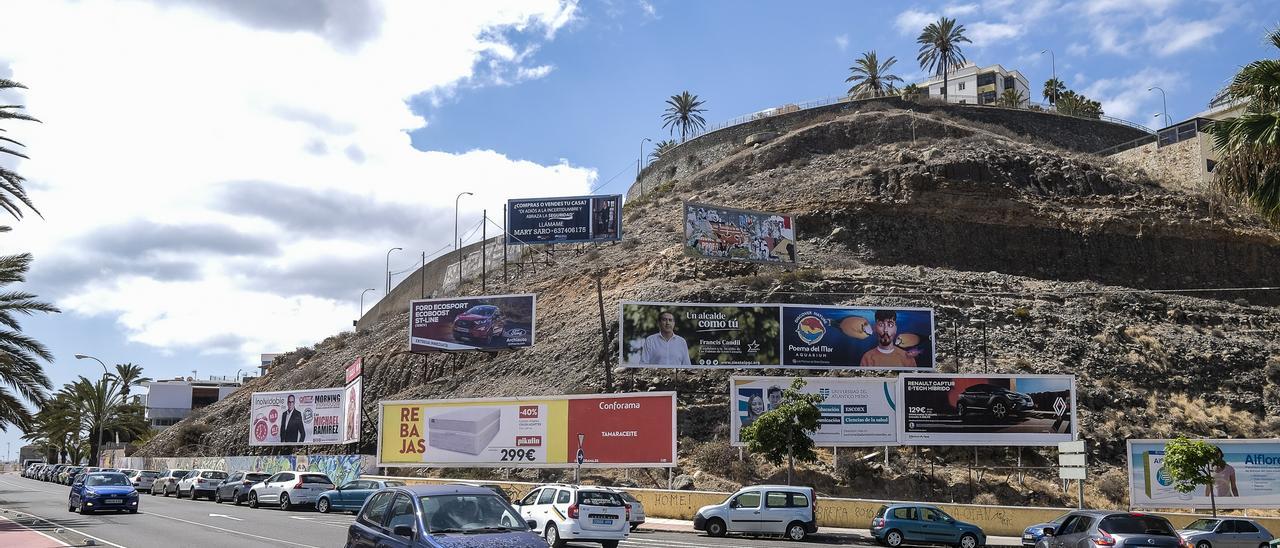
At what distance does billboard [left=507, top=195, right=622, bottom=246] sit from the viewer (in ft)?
228

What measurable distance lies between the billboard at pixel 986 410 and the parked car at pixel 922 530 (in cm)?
1289

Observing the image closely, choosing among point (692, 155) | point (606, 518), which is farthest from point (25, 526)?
point (692, 155)

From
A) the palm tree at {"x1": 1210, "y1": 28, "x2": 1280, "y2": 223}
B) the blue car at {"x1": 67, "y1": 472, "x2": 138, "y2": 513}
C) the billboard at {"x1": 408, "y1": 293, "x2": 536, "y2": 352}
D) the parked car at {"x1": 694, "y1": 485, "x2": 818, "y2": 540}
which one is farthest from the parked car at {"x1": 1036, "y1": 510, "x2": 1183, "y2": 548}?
the billboard at {"x1": 408, "y1": 293, "x2": 536, "y2": 352}

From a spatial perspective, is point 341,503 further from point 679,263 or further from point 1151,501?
point 679,263

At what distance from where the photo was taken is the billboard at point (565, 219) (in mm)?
69500

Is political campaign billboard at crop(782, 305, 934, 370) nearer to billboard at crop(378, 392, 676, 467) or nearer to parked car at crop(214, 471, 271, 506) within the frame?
billboard at crop(378, 392, 676, 467)

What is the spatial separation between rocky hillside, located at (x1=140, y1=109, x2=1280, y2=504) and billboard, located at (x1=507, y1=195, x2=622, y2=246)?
1695mm

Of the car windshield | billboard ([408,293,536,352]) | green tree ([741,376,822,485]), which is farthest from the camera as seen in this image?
billboard ([408,293,536,352])

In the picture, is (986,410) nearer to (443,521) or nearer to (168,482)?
(443,521)

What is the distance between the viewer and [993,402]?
39.7 m

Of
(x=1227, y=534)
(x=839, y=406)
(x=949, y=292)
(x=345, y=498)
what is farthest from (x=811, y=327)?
(x=1227, y=534)

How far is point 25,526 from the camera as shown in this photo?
24.9 metres

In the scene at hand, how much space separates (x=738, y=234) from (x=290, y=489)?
32.3m

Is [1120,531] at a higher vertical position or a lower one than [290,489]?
higher
